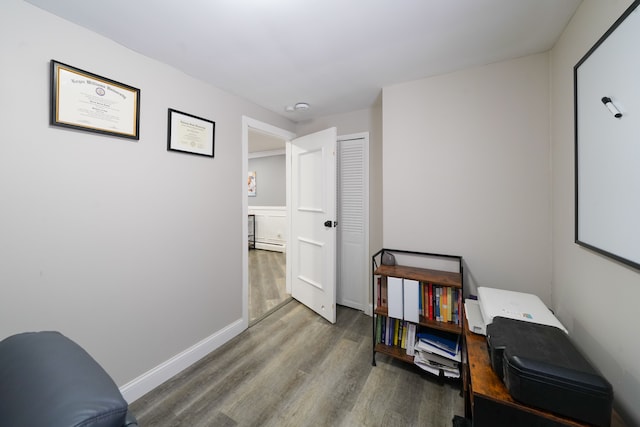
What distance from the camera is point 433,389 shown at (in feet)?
5.17

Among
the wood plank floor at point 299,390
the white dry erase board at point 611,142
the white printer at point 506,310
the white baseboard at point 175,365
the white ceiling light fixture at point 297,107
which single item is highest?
the white ceiling light fixture at point 297,107

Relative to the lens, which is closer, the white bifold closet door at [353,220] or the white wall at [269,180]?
the white bifold closet door at [353,220]

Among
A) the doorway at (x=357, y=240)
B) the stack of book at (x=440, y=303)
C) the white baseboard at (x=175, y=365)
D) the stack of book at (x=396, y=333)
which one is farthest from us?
the doorway at (x=357, y=240)

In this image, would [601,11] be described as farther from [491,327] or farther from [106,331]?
[106,331]

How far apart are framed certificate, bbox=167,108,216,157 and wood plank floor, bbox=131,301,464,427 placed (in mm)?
1631

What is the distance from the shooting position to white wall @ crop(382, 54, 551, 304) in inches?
61.3

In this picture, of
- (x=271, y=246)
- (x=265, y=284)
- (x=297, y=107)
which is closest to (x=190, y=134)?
(x=297, y=107)

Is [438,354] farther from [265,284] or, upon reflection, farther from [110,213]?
[265,284]

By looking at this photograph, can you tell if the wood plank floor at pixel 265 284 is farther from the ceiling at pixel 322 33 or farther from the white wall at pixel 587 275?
the white wall at pixel 587 275

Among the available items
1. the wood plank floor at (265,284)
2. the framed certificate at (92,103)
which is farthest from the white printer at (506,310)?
the framed certificate at (92,103)

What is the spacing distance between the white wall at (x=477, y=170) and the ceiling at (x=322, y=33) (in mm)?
172

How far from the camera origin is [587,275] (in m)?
1.10

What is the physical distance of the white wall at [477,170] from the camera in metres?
1.56

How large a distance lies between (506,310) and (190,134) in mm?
2231
